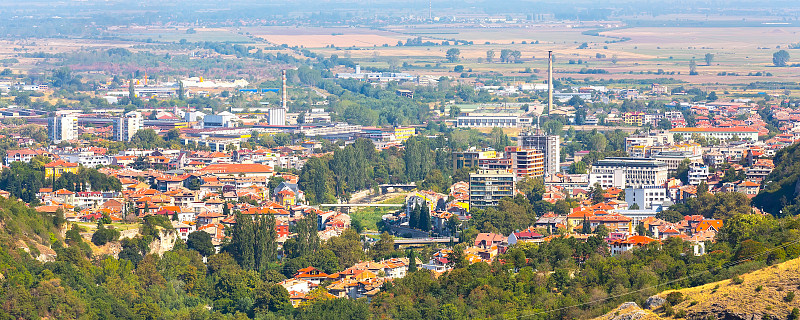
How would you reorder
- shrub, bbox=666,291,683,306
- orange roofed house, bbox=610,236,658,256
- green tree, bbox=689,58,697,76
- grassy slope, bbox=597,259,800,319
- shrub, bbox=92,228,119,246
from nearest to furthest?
grassy slope, bbox=597,259,800,319, shrub, bbox=666,291,683,306, orange roofed house, bbox=610,236,658,256, shrub, bbox=92,228,119,246, green tree, bbox=689,58,697,76

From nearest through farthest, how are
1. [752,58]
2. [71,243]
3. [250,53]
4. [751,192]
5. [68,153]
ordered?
[71,243] → [751,192] → [68,153] → [752,58] → [250,53]

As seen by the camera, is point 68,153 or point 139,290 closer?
point 139,290

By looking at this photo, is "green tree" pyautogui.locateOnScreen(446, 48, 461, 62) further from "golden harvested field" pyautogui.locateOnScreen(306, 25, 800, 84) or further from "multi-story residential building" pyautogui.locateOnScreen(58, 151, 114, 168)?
"multi-story residential building" pyautogui.locateOnScreen(58, 151, 114, 168)

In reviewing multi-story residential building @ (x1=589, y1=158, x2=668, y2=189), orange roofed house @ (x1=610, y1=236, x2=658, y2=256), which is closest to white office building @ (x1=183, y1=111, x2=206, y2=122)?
multi-story residential building @ (x1=589, y1=158, x2=668, y2=189)

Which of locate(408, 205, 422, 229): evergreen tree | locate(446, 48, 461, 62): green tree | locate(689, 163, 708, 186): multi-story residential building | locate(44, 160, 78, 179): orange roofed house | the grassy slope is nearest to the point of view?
the grassy slope

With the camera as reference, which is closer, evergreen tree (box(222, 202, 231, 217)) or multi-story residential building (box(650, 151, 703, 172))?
evergreen tree (box(222, 202, 231, 217))

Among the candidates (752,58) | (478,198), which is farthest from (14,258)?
(752,58)

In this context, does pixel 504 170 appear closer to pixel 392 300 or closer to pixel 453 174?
pixel 453 174
